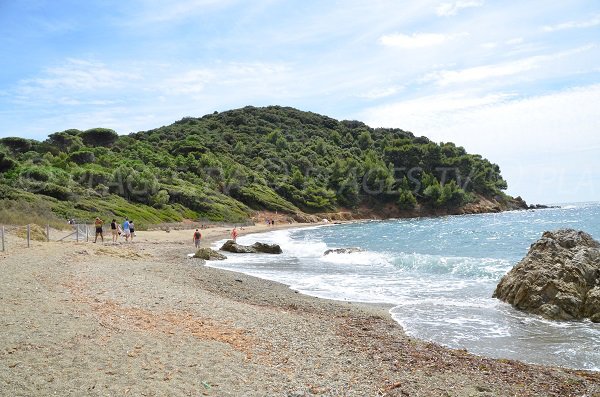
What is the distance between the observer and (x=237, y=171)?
9612cm

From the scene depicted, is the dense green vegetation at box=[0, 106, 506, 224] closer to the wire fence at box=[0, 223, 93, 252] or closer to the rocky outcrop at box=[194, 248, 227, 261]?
the wire fence at box=[0, 223, 93, 252]

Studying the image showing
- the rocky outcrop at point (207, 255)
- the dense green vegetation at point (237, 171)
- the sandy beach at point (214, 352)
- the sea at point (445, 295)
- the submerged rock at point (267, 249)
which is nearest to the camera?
the sandy beach at point (214, 352)

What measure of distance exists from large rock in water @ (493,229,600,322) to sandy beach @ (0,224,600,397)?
424 centimetres

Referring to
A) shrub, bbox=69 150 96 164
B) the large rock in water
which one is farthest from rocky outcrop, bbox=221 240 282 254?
shrub, bbox=69 150 96 164

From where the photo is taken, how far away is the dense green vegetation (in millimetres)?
61094

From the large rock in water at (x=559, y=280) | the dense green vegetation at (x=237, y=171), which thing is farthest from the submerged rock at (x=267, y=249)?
the dense green vegetation at (x=237, y=171)

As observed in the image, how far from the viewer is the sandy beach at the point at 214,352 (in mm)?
6859

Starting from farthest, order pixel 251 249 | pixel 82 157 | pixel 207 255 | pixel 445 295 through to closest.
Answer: pixel 82 157
pixel 251 249
pixel 207 255
pixel 445 295

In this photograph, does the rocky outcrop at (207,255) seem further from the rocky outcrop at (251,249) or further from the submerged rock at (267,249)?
the submerged rock at (267,249)

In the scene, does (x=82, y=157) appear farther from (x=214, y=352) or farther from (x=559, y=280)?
(x=214, y=352)

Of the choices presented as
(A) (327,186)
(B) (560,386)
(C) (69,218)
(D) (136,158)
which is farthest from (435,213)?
(B) (560,386)

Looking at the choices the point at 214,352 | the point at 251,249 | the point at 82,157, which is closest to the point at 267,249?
the point at 251,249

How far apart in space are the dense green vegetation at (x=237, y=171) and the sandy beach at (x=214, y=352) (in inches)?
1401

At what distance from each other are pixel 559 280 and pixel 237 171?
84993mm
